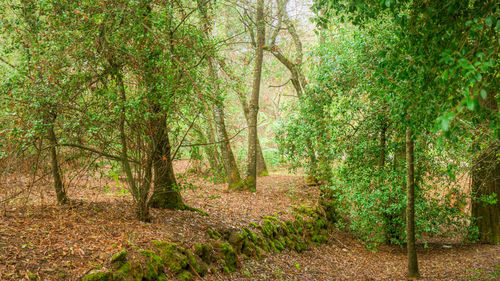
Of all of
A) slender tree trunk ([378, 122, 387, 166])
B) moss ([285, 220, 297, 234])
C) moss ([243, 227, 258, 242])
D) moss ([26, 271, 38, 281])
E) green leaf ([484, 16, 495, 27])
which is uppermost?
green leaf ([484, 16, 495, 27])

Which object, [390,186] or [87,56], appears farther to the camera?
[390,186]

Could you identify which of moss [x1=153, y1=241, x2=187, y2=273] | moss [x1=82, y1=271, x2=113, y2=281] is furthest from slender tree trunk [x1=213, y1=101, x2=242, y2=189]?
moss [x1=82, y1=271, x2=113, y2=281]

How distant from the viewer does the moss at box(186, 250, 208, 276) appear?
233 inches

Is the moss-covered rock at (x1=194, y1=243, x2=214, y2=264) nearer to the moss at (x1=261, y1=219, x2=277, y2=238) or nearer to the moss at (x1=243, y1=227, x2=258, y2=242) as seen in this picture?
the moss at (x1=243, y1=227, x2=258, y2=242)

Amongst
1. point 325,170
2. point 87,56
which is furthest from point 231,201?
point 87,56

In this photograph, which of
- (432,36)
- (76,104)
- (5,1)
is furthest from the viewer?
(5,1)

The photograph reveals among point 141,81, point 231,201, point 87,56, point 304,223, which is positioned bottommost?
point 304,223

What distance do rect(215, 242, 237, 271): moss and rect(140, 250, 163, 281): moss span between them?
164 cm

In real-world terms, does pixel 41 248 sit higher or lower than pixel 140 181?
lower

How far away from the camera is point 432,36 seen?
4.25 metres

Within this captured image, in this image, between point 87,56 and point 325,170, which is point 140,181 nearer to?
point 87,56

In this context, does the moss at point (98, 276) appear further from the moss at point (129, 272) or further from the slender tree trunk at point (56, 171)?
the slender tree trunk at point (56, 171)

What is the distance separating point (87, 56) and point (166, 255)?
3.70 m

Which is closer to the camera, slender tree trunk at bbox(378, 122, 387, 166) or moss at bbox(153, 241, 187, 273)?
moss at bbox(153, 241, 187, 273)
